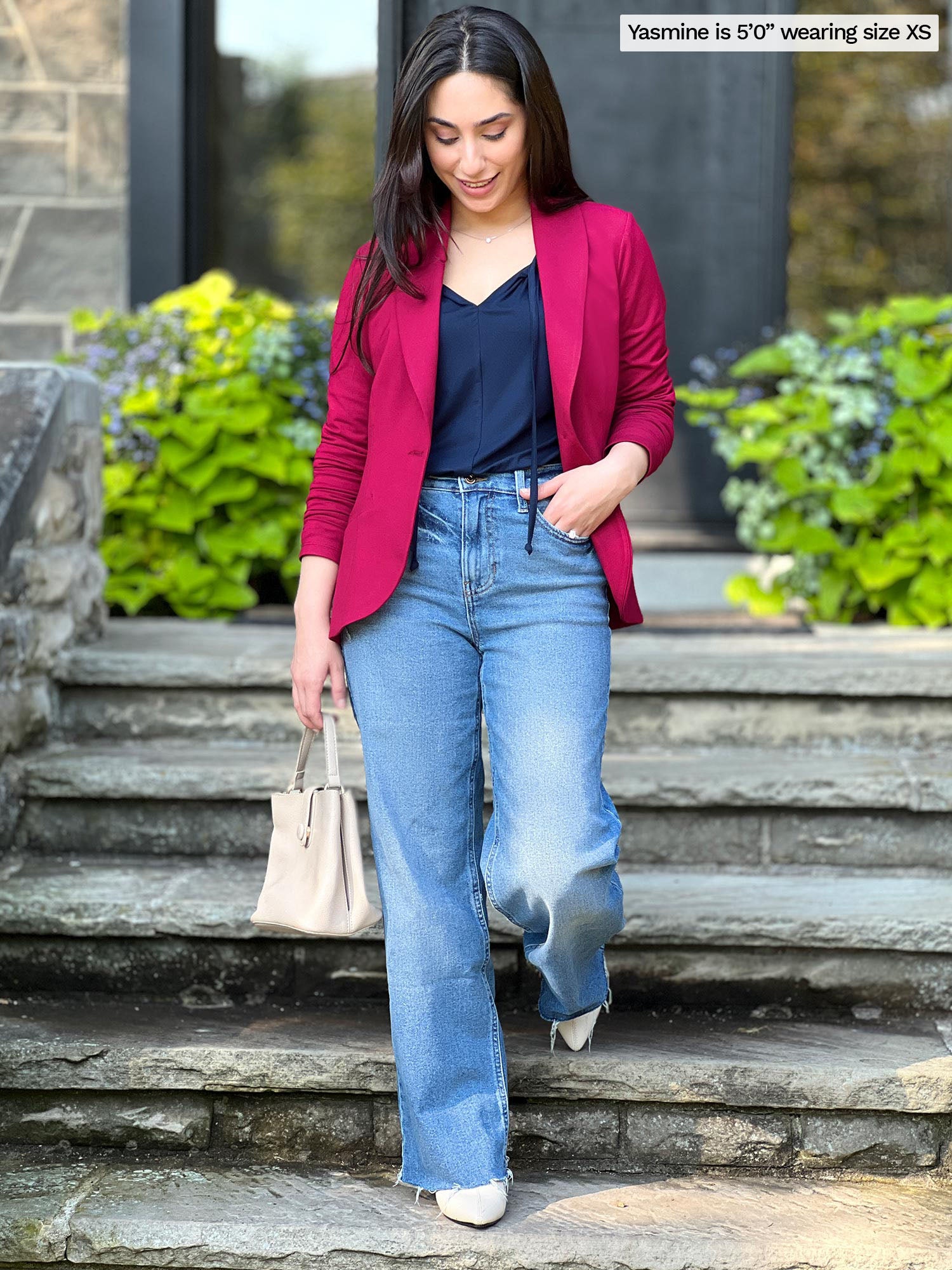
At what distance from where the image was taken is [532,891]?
1.85 m

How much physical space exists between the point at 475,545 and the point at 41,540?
1441mm

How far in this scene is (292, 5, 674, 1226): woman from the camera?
71.3 inches

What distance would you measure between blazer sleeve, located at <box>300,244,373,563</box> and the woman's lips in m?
0.19

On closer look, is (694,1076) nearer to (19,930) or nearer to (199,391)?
(19,930)

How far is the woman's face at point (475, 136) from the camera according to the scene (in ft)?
5.71

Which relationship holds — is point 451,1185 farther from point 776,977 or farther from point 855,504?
point 855,504

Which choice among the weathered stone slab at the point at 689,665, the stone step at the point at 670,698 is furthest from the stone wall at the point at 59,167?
the stone step at the point at 670,698

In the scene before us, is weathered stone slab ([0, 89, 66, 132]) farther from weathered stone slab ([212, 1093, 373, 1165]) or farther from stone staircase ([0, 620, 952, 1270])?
weathered stone slab ([212, 1093, 373, 1165])

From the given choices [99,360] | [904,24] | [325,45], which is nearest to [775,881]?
[904,24]

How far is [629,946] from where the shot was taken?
2428mm

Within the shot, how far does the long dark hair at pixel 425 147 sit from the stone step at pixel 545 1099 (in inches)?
45.3

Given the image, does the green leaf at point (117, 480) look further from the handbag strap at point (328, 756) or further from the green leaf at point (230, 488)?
the handbag strap at point (328, 756)

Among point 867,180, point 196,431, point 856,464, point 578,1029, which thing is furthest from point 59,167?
point 867,180

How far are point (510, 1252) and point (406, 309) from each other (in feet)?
4.35
